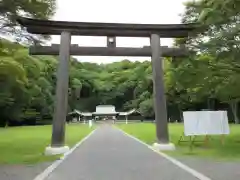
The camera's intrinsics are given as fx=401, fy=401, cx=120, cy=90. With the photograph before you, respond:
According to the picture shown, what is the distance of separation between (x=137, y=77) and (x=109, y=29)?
223ft

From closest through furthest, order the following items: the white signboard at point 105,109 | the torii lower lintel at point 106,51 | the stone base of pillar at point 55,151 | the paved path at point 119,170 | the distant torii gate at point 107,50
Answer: the paved path at point 119,170
the stone base of pillar at point 55,151
the distant torii gate at point 107,50
the torii lower lintel at point 106,51
the white signboard at point 105,109

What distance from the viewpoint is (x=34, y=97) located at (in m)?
58.8

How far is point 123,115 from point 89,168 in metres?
82.0

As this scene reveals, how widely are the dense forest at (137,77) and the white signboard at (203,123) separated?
182 cm

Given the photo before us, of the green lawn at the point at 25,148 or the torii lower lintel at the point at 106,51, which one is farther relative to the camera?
the torii lower lintel at the point at 106,51

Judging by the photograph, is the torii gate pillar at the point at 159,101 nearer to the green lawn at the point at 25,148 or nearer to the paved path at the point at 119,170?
the paved path at the point at 119,170

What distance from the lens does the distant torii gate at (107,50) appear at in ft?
60.6

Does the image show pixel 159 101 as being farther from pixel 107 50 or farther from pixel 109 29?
pixel 109 29

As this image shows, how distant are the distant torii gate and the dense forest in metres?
0.64

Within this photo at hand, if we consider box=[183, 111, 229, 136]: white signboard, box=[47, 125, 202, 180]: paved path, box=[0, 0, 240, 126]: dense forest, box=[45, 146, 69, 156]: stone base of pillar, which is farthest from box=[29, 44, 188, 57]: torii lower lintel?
box=[47, 125, 202, 180]: paved path

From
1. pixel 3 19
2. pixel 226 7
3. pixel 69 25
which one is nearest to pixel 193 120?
pixel 226 7

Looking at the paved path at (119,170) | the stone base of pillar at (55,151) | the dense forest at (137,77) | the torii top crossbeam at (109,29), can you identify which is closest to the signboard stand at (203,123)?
the dense forest at (137,77)

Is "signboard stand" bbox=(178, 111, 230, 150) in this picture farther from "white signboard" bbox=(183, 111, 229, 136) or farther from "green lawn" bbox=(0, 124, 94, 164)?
"green lawn" bbox=(0, 124, 94, 164)

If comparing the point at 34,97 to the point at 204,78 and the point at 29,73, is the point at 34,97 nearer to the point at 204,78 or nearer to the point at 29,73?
the point at 29,73
